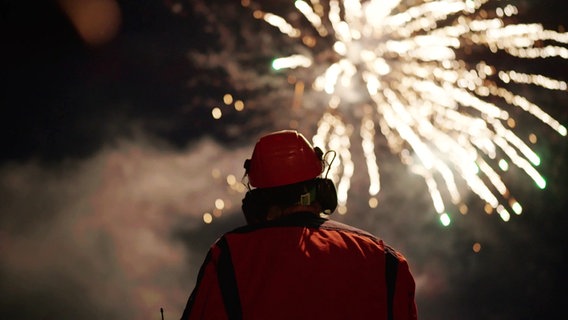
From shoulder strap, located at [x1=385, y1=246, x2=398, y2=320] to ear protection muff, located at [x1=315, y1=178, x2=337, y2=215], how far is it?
1.85 ft

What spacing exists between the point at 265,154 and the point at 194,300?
3.47 ft

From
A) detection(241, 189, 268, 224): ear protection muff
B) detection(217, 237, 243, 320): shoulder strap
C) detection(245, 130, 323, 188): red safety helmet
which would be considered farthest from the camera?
detection(245, 130, 323, 188): red safety helmet

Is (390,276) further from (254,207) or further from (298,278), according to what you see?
(254,207)

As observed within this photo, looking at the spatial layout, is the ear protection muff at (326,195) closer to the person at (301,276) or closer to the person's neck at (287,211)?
the person's neck at (287,211)

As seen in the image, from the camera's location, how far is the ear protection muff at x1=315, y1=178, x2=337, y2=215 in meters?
3.46

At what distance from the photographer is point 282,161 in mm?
3578

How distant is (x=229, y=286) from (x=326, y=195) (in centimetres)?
89

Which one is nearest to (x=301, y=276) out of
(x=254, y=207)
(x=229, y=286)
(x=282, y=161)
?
(x=229, y=286)

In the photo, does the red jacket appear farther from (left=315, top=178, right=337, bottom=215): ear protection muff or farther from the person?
(left=315, top=178, right=337, bottom=215): ear protection muff

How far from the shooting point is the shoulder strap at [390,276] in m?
2.94

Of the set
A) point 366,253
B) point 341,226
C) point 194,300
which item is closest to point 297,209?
point 341,226

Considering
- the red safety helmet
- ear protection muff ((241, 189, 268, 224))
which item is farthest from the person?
the red safety helmet

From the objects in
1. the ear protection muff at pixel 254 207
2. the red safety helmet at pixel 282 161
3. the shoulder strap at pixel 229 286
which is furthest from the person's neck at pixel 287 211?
the shoulder strap at pixel 229 286

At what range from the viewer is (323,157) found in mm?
3928
